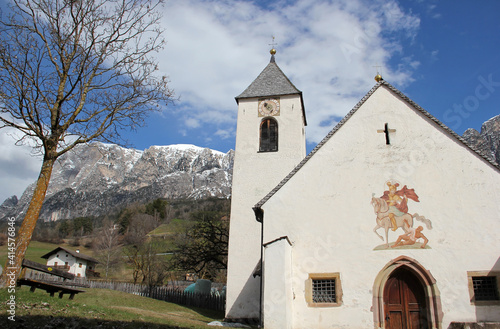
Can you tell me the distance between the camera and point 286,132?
24.1 metres

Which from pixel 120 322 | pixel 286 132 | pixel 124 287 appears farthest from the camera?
pixel 124 287

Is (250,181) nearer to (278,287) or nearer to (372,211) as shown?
(372,211)

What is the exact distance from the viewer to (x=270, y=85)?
26.4 meters

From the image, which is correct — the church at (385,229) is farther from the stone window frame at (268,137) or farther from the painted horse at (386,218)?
the stone window frame at (268,137)

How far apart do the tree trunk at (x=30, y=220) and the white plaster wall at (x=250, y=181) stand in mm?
12058

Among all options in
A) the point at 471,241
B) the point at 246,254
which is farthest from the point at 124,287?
the point at 471,241

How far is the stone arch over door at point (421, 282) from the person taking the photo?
39.6 feet

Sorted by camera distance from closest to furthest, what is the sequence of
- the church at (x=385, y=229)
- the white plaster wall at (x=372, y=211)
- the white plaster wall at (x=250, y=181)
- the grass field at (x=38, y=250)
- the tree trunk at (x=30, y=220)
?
the tree trunk at (x=30, y=220) → the church at (x=385, y=229) → the white plaster wall at (x=372, y=211) → the white plaster wall at (x=250, y=181) → the grass field at (x=38, y=250)

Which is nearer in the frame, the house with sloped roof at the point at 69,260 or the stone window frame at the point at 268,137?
the stone window frame at the point at 268,137

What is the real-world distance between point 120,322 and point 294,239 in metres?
6.90

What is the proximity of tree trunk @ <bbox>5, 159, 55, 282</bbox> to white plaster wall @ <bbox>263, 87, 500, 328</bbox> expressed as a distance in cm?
774

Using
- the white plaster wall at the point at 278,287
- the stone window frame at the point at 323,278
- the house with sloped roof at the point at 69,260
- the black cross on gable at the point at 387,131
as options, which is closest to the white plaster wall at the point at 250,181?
the stone window frame at the point at 323,278

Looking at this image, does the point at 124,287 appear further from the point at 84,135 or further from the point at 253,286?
the point at 84,135

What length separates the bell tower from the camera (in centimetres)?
2058
